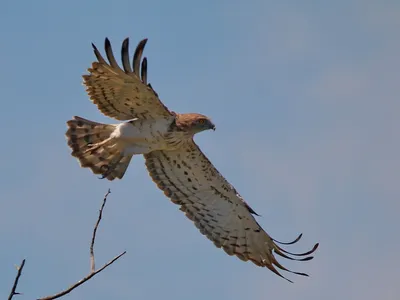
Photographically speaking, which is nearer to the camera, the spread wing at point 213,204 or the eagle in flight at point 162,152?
the eagle in flight at point 162,152

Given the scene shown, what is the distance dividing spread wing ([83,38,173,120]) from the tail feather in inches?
14.4

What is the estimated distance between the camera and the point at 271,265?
1166 centimetres

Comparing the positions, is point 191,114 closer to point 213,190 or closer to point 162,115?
point 162,115

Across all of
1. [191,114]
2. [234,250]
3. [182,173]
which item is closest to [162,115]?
[191,114]

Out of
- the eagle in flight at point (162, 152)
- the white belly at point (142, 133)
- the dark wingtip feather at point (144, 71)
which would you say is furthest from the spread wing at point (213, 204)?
the dark wingtip feather at point (144, 71)

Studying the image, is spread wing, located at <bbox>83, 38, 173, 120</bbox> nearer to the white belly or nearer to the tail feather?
the white belly

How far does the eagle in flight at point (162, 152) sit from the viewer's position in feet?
34.0

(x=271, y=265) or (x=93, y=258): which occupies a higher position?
(x=271, y=265)

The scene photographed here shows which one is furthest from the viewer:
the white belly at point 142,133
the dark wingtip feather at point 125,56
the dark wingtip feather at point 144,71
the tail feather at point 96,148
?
the tail feather at point 96,148

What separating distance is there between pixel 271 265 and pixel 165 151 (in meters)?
2.14

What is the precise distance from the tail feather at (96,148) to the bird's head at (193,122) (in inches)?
33.9

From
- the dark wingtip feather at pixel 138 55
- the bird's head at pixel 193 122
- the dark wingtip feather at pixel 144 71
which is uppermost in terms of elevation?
the dark wingtip feather at pixel 138 55

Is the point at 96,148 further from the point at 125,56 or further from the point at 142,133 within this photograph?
the point at 125,56

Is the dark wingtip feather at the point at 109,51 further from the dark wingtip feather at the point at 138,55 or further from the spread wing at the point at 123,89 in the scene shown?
the dark wingtip feather at the point at 138,55
